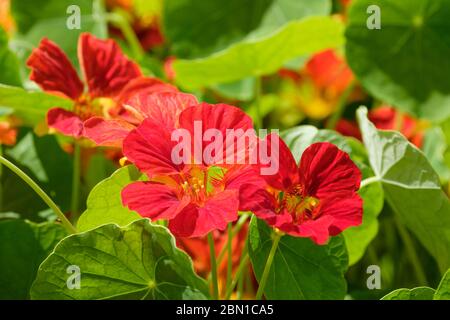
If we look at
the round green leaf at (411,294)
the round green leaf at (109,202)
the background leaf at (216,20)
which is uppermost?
the background leaf at (216,20)

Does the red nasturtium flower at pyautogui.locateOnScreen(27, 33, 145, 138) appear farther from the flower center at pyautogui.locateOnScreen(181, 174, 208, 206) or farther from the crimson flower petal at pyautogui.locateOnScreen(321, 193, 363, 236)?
the crimson flower petal at pyautogui.locateOnScreen(321, 193, 363, 236)

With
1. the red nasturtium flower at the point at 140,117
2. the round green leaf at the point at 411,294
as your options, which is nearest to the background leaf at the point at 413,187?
the round green leaf at the point at 411,294

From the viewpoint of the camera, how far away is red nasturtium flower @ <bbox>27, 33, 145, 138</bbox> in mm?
786

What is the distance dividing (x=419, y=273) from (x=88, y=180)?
0.44 metres

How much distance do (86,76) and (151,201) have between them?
28 cm

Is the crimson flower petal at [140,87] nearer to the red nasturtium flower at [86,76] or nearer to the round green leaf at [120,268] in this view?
the red nasturtium flower at [86,76]

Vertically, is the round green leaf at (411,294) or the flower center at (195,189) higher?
the flower center at (195,189)

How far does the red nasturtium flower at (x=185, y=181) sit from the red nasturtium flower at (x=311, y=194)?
0.02 meters

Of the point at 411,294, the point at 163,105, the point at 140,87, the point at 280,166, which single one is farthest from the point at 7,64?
the point at 411,294

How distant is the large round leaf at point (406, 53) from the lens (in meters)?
1.05

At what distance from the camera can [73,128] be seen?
74 centimetres

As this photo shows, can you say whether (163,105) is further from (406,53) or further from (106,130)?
(406,53)

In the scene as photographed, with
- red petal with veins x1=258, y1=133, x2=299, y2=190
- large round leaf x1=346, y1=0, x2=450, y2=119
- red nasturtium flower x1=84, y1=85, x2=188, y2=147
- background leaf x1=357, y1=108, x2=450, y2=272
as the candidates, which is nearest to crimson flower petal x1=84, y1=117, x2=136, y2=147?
red nasturtium flower x1=84, y1=85, x2=188, y2=147
